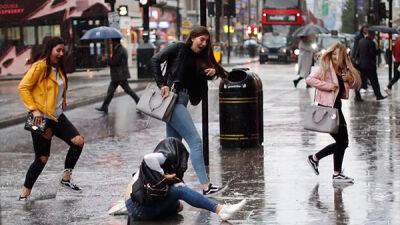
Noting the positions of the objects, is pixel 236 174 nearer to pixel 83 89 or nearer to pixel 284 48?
pixel 83 89

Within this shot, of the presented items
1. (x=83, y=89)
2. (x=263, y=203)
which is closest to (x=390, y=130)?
(x=263, y=203)

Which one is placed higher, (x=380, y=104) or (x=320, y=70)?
(x=320, y=70)

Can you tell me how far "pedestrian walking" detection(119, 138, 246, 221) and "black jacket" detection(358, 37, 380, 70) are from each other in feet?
44.6

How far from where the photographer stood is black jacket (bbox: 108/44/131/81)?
19766 mm

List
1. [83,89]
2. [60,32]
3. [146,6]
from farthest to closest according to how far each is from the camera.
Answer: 1. [60,32]
2. [146,6]
3. [83,89]

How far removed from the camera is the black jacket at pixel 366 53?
2066cm

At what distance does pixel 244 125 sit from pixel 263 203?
3918 mm

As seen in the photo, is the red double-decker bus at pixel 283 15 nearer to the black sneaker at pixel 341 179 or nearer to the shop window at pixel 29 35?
the shop window at pixel 29 35

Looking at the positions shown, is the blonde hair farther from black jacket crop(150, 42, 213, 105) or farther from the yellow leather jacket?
the yellow leather jacket

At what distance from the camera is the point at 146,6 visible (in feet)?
98.9

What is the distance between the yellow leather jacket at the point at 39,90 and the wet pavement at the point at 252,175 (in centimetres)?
95

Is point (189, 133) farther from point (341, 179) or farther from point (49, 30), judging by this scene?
point (49, 30)

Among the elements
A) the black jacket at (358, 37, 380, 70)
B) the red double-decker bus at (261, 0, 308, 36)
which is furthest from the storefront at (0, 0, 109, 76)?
the black jacket at (358, 37, 380, 70)

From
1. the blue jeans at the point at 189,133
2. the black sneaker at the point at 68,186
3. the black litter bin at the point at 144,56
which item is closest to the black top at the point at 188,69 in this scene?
the blue jeans at the point at 189,133
